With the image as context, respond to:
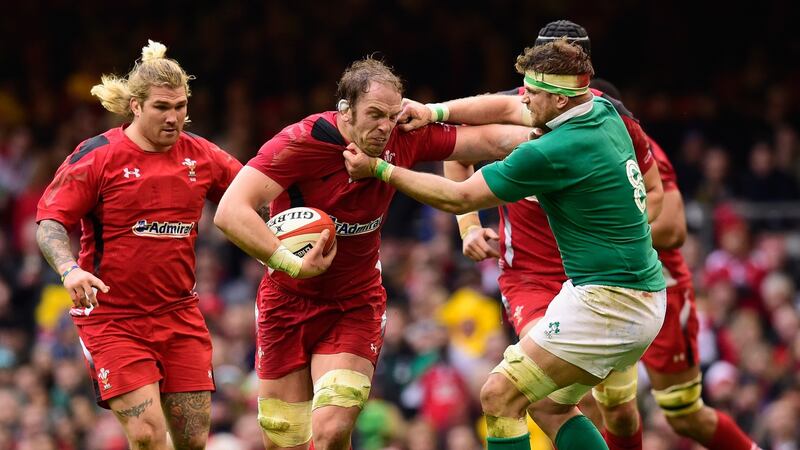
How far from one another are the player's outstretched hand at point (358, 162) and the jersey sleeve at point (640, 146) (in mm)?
1628

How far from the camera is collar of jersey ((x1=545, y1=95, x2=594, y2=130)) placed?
7.08 meters

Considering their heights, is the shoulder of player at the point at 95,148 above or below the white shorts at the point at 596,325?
above

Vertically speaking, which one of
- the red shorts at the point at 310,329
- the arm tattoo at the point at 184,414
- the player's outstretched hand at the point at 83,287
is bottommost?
the arm tattoo at the point at 184,414

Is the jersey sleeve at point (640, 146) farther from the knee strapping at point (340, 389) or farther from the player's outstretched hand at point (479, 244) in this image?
the knee strapping at point (340, 389)

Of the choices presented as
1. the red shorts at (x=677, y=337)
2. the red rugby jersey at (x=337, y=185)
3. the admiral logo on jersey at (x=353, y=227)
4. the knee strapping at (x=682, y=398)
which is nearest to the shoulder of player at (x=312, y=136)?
the red rugby jersey at (x=337, y=185)

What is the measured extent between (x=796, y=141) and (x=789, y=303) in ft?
9.41

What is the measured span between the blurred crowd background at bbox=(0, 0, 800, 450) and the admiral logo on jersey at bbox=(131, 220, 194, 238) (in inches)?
174

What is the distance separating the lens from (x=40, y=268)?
1577 centimetres

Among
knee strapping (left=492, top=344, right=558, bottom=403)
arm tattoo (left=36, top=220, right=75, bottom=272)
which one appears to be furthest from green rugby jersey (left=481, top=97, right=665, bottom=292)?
arm tattoo (left=36, top=220, right=75, bottom=272)

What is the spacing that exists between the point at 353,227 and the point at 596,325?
5.04ft

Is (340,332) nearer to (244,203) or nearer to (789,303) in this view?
(244,203)

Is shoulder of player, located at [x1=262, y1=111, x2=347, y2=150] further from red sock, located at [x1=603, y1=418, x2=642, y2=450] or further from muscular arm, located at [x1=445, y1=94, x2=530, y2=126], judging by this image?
red sock, located at [x1=603, y1=418, x2=642, y2=450]

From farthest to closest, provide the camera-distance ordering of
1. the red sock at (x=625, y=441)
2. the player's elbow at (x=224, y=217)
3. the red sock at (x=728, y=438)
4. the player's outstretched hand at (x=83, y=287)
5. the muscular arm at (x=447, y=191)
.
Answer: the red sock at (x=728, y=438) < the red sock at (x=625, y=441) < the player's elbow at (x=224, y=217) < the player's outstretched hand at (x=83, y=287) < the muscular arm at (x=447, y=191)

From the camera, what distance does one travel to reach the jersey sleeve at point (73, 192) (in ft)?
25.3
